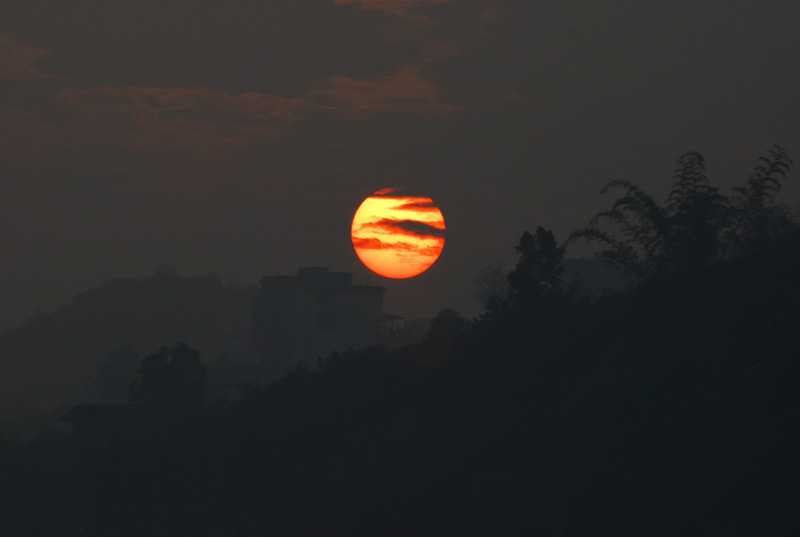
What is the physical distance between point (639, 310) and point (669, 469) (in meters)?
10.8

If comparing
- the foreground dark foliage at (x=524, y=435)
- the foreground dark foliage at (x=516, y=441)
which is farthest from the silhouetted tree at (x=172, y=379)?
the foreground dark foliage at (x=516, y=441)

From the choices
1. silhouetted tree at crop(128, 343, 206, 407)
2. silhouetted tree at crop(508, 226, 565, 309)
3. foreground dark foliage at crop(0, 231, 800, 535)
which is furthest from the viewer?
silhouetted tree at crop(128, 343, 206, 407)

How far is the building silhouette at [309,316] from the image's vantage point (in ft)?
366

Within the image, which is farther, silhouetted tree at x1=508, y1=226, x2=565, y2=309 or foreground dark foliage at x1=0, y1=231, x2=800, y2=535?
silhouetted tree at x1=508, y1=226, x2=565, y2=309

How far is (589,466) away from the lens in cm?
2128

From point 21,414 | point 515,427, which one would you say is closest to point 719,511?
point 515,427

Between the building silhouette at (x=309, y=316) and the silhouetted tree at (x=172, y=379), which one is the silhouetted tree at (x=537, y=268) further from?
the building silhouette at (x=309, y=316)

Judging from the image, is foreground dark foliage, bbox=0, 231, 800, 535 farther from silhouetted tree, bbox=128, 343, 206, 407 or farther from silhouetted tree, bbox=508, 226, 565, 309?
silhouetted tree, bbox=128, 343, 206, 407

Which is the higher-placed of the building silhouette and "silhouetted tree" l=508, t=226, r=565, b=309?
"silhouetted tree" l=508, t=226, r=565, b=309

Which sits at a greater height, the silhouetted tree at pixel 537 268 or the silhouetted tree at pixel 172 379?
the silhouetted tree at pixel 537 268

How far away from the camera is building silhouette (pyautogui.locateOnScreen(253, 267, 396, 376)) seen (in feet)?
366

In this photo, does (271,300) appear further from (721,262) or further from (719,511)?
(719,511)

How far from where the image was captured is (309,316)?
112062 mm

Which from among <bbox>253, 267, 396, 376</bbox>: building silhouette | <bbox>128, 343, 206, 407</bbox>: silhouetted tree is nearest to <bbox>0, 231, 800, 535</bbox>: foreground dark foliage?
<bbox>128, 343, 206, 407</bbox>: silhouetted tree
